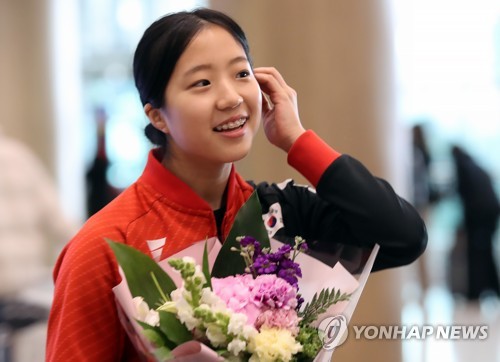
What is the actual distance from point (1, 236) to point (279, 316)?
3.22 m

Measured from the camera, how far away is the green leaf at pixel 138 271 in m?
1.46

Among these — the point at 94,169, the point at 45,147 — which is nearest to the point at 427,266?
the point at 94,169

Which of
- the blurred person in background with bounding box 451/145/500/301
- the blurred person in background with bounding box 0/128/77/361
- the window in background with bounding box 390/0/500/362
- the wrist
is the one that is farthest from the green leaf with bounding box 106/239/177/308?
the window in background with bounding box 390/0/500/362

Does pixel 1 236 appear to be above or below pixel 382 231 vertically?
below

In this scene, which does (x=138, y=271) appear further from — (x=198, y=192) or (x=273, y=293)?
(x=198, y=192)

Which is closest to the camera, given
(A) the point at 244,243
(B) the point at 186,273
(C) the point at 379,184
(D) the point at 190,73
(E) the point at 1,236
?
(B) the point at 186,273

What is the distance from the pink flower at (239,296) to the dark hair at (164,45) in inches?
18.7

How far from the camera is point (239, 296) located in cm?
143

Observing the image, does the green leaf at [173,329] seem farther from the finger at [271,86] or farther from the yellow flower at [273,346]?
the finger at [271,86]

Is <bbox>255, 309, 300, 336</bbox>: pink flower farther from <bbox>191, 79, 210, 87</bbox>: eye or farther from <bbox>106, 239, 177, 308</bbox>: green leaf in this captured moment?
<bbox>191, 79, 210, 87</bbox>: eye

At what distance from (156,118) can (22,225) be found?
9.46 ft

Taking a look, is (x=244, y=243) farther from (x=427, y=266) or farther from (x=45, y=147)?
(x=45, y=147)

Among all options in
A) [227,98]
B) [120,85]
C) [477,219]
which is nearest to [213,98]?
[227,98]

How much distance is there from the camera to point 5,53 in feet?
29.2
